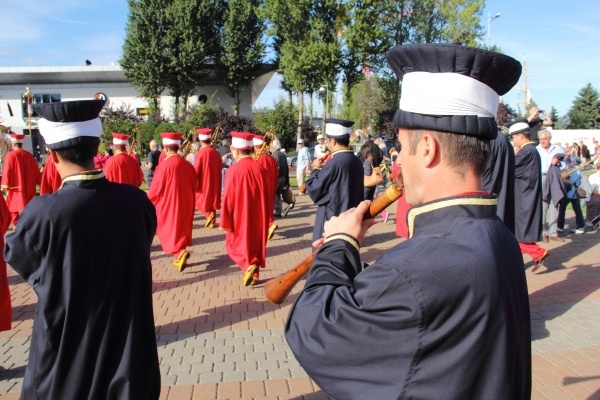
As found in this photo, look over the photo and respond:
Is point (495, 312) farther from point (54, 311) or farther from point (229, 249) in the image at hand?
point (229, 249)

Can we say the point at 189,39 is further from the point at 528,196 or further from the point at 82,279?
the point at 82,279

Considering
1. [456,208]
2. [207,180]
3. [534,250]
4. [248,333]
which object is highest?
[456,208]

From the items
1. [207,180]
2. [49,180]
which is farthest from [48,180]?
[207,180]

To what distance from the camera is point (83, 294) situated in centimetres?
265

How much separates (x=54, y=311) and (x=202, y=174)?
9.29 metres

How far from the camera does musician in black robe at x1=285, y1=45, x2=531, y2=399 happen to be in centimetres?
125

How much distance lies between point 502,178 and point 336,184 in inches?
78.4

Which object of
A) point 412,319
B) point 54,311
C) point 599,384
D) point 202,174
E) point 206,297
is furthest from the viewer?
point 202,174

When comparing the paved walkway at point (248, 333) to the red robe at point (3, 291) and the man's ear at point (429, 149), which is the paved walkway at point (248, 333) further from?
the man's ear at point (429, 149)

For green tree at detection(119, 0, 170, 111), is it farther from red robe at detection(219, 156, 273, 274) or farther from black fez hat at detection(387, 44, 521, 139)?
black fez hat at detection(387, 44, 521, 139)

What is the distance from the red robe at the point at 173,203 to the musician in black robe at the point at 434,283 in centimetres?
668

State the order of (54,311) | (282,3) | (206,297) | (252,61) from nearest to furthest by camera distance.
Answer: (54,311)
(206,297)
(282,3)
(252,61)

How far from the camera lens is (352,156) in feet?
21.7

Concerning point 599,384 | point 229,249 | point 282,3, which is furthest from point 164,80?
point 599,384
